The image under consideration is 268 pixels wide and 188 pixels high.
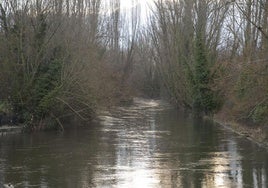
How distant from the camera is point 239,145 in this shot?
1991cm

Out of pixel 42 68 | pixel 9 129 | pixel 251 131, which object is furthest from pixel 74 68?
pixel 251 131

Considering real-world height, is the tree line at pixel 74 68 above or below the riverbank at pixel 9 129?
above

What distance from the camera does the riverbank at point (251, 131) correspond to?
20375mm

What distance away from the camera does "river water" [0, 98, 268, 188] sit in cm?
1236

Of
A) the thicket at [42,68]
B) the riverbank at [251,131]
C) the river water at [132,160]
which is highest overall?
the thicket at [42,68]

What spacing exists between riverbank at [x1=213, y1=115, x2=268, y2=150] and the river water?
0.61 meters

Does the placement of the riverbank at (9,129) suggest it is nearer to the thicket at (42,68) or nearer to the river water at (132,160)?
the thicket at (42,68)

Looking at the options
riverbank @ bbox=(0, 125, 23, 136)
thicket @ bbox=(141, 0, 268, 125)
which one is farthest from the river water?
thicket @ bbox=(141, 0, 268, 125)

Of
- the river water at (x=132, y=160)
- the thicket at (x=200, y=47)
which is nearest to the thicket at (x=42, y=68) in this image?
the river water at (x=132, y=160)

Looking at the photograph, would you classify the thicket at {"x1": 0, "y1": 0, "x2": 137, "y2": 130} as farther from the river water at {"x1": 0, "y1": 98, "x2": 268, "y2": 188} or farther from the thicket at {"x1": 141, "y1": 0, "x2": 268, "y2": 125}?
the thicket at {"x1": 141, "y1": 0, "x2": 268, "y2": 125}

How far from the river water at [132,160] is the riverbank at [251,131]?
2.00ft

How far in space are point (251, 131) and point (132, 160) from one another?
9900 millimetres

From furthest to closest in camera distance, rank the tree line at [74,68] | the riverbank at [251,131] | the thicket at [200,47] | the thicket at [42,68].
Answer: the thicket at [200,47]
the thicket at [42,68]
the riverbank at [251,131]
the tree line at [74,68]

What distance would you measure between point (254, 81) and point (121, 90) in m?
43.1
